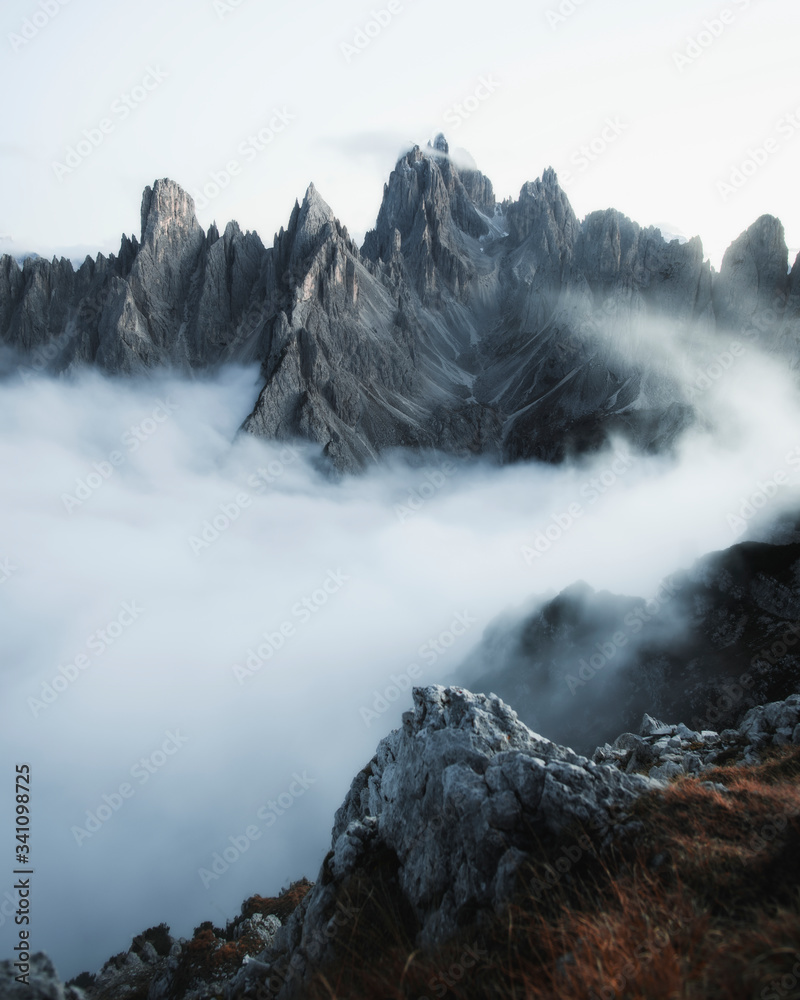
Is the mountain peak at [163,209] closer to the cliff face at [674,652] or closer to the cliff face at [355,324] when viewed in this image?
the cliff face at [355,324]

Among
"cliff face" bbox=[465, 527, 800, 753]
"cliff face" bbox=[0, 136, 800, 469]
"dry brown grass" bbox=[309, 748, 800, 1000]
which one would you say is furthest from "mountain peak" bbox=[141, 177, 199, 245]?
"dry brown grass" bbox=[309, 748, 800, 1000]

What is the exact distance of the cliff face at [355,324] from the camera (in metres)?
130

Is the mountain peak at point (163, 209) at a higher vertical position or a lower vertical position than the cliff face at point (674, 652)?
higher

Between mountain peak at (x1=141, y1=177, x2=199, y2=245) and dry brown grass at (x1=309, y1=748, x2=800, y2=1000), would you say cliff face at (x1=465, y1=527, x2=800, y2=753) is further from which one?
mountain peak at (x1=141, y1=177, x2=199, y2=245)

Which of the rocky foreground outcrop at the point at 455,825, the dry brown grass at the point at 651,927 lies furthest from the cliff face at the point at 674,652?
the dry brown grass at the point at 651,927

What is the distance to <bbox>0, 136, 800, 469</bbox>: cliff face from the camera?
130 metres

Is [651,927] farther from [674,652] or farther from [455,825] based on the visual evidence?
[674,652]

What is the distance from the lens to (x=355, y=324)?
153875 millimetres

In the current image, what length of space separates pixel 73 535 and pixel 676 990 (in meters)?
203

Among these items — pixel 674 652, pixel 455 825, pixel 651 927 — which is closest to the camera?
pixel 651 927

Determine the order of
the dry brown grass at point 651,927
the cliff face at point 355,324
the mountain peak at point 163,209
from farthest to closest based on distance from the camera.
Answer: the mountain peak at point 163,209 → the cliff face at point 355,324 → the dry brown grass at point 651,927

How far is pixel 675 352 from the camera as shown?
5153 inches

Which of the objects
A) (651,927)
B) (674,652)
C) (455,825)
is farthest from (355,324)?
(651,927)

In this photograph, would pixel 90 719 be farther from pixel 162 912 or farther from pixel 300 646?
pixel 162 912
